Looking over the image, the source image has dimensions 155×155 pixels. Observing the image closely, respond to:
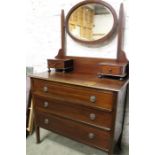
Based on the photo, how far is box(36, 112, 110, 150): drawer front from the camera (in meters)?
1.37

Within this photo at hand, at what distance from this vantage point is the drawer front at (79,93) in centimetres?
125

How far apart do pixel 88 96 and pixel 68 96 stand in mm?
214

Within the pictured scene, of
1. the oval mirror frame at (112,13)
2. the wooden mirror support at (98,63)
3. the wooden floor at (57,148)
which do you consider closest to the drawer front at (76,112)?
the wooden mirror support at (98,63)

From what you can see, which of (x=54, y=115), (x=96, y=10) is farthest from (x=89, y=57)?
(x=54, y=115)

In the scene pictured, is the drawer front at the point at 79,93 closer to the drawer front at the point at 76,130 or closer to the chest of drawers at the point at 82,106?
the chest of drawers at the point at 82,106

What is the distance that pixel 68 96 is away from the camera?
4.73 ft

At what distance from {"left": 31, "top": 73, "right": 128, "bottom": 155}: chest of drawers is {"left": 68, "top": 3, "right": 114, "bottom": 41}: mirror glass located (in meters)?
0.51

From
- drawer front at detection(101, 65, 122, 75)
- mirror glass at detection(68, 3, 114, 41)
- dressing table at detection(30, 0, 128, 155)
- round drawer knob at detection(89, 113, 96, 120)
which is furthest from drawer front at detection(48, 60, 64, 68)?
round drawer knob at detection(89, 113, 96, 120)

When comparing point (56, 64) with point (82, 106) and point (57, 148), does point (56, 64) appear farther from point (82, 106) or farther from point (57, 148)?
point (57, 148)

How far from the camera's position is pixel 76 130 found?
1.51m

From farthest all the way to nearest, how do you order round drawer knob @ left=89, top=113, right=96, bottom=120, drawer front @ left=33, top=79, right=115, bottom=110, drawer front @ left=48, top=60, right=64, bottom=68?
drawer front @ left=48, top=60, right=64, bottom=68 < round drawer knob @ left=89, top=113, right=96, bottom=120 < drawer front @ left=33, top=79, right=115, bottom=110

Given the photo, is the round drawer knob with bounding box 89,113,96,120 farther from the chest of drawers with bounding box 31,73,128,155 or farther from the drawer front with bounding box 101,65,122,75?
the drawer front with bounding box 101,65,122,75

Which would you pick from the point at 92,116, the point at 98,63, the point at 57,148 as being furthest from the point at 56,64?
the point at 57,148
